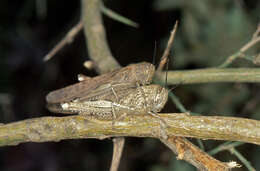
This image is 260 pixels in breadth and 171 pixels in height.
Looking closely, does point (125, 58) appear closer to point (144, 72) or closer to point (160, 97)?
point (144, 72)

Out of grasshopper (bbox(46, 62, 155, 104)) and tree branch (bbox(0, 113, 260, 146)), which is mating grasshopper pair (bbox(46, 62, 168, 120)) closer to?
grasshopper (bbox(46, 62, 155, 104))

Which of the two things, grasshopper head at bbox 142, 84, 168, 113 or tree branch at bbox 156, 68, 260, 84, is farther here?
tree branch at bbox 156, 68, 260, 84

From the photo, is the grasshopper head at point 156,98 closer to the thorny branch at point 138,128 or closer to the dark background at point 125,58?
the thorny branch at point 138,128

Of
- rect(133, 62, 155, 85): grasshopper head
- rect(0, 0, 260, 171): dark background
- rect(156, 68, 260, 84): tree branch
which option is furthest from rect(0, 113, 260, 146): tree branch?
rect(0, 0, 260, 171): dark background

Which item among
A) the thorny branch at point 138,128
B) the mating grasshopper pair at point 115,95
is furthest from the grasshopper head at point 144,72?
the thorny branch at point 138,128

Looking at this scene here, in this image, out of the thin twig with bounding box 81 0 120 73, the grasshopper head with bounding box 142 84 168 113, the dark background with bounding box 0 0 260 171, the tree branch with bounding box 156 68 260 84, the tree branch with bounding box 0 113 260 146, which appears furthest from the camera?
the dark background with bounding box 0 0 260 171

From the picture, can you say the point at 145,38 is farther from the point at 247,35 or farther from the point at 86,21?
the point at 86,21

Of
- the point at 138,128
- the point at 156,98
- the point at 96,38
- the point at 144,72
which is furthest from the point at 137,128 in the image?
the point at 96,38
